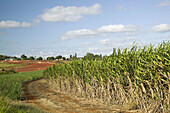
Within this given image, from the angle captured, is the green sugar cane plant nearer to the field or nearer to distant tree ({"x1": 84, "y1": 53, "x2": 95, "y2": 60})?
the field

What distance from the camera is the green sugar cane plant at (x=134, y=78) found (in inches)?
323

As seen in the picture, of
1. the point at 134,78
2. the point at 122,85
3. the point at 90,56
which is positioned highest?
the point at 90,56

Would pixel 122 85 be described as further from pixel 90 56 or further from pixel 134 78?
pixel 90 56

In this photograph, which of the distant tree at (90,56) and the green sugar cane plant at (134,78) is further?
the distant tree at (90,56)

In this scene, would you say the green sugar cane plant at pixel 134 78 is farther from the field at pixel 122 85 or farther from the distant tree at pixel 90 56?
the distant tree at pixel 90 56

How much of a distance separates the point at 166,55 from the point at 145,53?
1.40 metres

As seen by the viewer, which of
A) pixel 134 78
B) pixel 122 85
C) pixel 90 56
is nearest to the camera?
pixel 134 78

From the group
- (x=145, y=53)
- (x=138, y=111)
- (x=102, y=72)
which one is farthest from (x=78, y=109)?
(x=145, y=53)

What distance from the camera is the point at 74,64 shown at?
15773 mm

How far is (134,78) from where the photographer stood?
30.7ft

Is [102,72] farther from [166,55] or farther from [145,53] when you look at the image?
[166,55]

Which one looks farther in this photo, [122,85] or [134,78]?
[122,85]

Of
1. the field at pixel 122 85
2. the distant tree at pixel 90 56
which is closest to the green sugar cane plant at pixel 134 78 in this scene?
the field at pixel 122 85

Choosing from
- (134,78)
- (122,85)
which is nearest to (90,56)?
(122,85)
